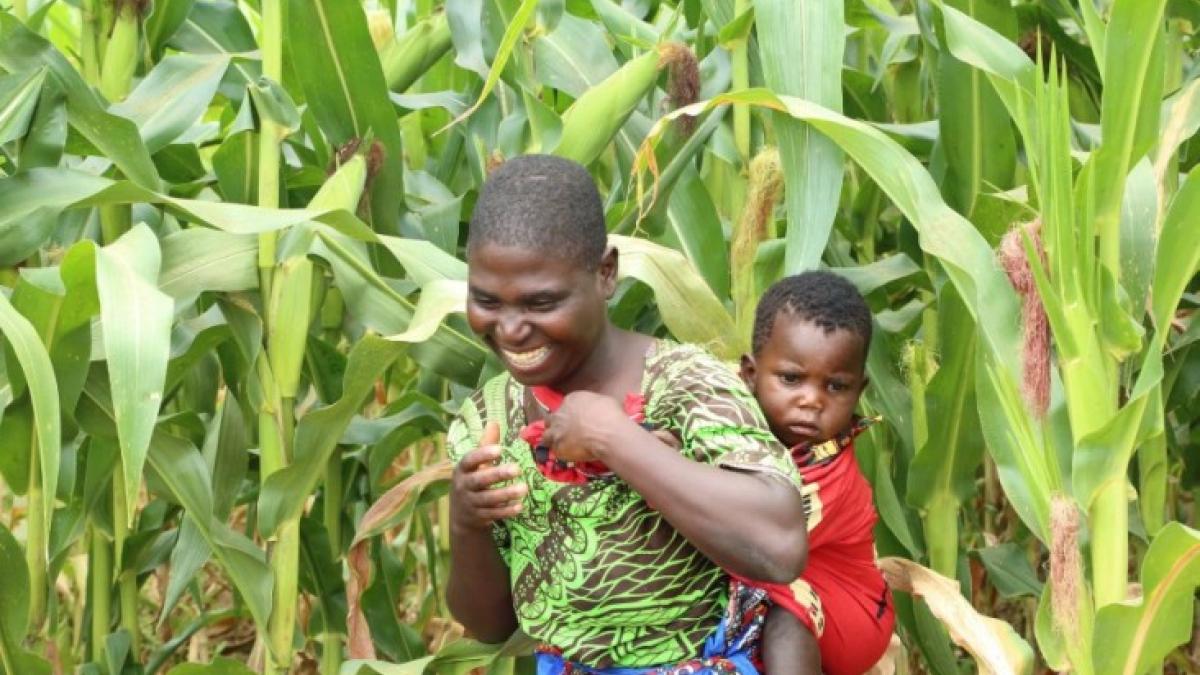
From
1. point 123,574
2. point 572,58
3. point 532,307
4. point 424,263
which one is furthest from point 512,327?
point 123,574

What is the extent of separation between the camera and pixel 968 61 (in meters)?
2.42

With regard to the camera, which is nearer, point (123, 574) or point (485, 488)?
point (485, 488)

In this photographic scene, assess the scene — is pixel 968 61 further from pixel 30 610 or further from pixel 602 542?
pixel 30 610

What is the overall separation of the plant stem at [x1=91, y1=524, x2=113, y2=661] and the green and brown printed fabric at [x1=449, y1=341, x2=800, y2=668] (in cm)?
123

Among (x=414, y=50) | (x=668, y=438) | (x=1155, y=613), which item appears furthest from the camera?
(x=414, y=50)

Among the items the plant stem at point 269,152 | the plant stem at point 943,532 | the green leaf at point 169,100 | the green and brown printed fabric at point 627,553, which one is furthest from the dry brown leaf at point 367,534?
the plant stem at point 943,532

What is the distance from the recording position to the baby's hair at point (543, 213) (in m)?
1.90

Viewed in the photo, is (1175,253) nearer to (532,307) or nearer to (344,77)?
(532,307)

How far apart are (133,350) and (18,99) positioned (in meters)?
0.58

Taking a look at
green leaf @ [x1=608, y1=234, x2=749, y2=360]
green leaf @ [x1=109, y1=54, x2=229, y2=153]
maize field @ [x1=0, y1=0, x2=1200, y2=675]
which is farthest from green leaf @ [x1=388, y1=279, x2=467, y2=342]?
green leaf @ [x1=109, y1=54, x2=229, y2=153]

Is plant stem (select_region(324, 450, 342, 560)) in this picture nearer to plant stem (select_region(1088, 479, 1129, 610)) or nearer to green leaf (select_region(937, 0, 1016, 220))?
green leaf (select_region(937, 0, 1016, 220))

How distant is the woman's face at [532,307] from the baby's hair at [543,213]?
0.01m

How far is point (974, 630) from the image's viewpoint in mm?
2277

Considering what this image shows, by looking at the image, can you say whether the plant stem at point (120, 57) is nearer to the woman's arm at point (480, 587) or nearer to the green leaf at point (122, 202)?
the green leaf at point (122, 202)
